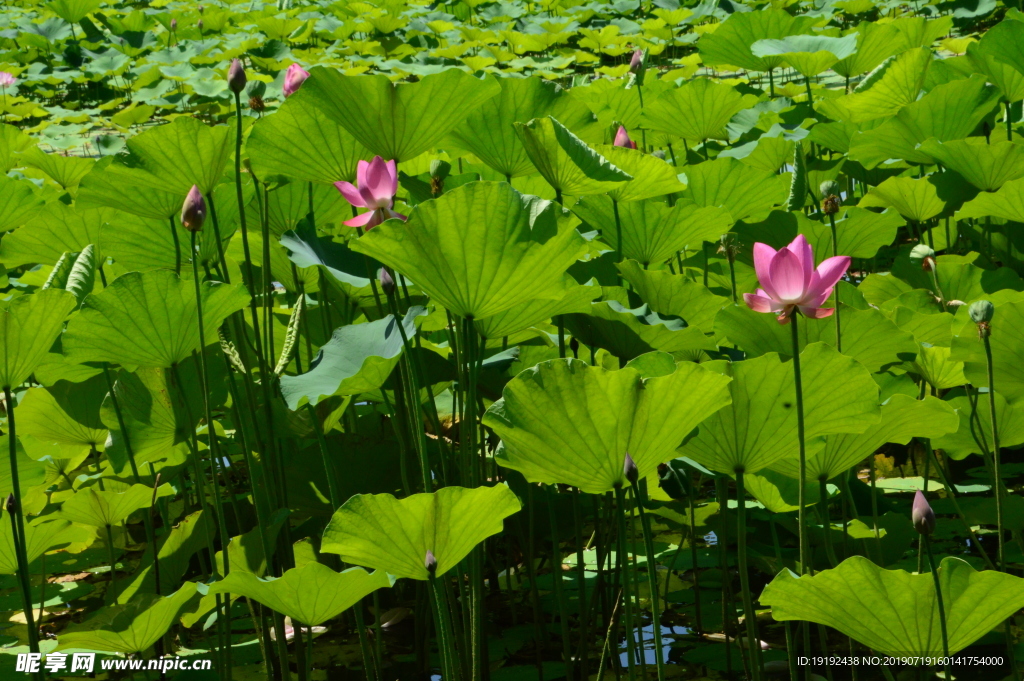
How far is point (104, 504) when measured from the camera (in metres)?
1.36

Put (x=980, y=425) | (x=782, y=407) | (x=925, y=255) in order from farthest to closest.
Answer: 1. (x=925, y=255)
2. (x=980, y=425)
3. (x=782, y=407)

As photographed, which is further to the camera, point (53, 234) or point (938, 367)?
point (53, 234)

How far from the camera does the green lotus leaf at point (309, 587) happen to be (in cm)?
93

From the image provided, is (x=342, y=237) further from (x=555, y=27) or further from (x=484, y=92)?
(x=555, y=27)

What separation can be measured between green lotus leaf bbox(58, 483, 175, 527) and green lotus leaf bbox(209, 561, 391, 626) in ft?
1.39

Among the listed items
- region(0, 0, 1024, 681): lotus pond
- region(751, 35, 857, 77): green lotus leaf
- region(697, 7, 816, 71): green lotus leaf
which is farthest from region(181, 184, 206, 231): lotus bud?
region(697, 7, 816, 71): green lotus leaf

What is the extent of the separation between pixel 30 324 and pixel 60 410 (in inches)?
19.8

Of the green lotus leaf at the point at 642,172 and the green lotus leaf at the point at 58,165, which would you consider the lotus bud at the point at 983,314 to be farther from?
the green lotus leaf at the point at 58,165

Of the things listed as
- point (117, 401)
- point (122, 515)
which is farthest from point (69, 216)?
point (122, 515)

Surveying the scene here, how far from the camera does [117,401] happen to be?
4.56 feet

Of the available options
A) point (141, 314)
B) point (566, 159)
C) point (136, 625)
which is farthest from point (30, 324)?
point (566, 159)

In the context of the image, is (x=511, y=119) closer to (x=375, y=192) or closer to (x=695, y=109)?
(x=375, y=192)

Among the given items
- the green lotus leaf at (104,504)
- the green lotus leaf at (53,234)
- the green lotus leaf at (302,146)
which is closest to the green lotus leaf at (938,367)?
the green lotus leaf at (302,146)

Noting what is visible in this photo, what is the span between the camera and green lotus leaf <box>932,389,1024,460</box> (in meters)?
1.24
